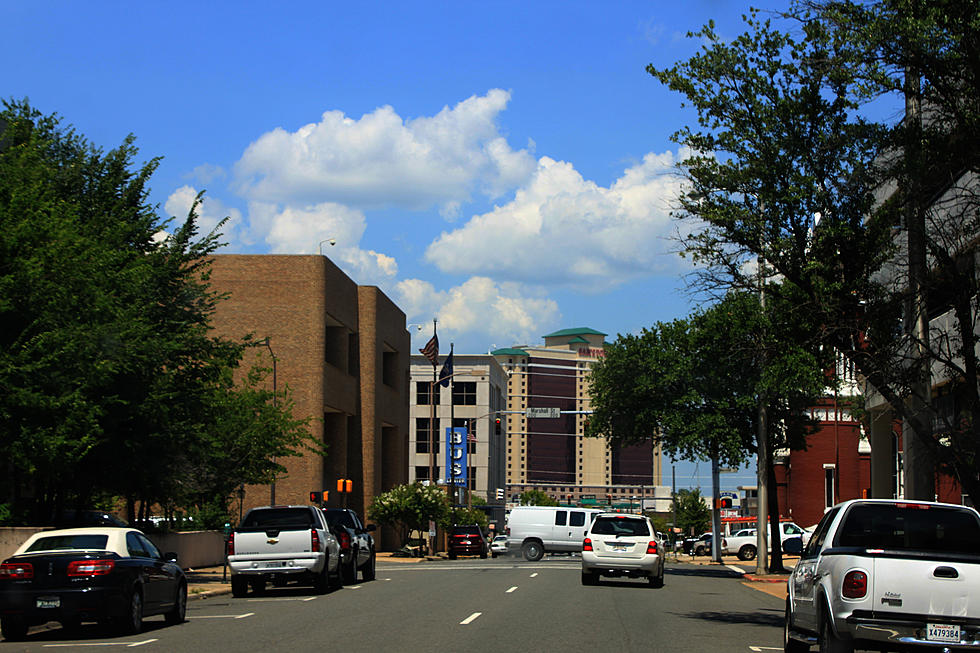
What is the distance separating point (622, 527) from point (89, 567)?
14798 millimetres

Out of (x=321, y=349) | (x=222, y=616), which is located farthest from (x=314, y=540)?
(x=321, y=349)

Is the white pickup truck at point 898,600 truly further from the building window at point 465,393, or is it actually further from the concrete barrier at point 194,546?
the building window at point 465,393

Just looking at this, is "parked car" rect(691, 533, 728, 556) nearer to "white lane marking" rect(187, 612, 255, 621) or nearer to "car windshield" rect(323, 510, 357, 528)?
"car windshield" rect(323, 510, 357, 528)

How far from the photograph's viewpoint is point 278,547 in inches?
930

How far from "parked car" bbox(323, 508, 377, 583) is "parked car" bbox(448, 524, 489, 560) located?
2358cm

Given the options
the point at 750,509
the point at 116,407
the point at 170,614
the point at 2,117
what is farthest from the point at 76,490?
the point at 750,509

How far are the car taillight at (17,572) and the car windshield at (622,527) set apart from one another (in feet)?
49.5

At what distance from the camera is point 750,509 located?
11031 cm

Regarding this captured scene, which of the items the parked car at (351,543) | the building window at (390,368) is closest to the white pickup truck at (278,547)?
the parked car at (351,543)

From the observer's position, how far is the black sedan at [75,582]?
607 inches

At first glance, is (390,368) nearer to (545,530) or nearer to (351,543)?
(545,530)

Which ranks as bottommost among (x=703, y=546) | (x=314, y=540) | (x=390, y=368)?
(x=703, y=546)

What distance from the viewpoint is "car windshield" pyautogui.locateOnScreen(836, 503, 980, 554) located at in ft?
38.9

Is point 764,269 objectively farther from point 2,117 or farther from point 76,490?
point 2,117
